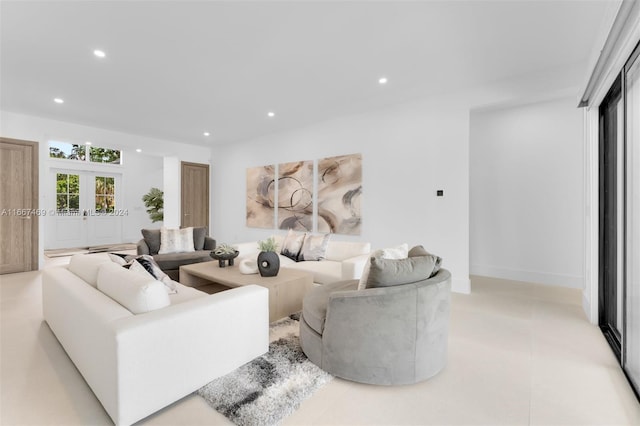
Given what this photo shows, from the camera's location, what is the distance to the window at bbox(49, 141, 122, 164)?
777 cm

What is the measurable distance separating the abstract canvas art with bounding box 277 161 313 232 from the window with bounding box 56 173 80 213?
245 inches

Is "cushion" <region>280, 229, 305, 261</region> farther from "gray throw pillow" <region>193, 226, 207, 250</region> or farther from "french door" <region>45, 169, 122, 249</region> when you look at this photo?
"french door" <region>45, 169, 122, 249</region>

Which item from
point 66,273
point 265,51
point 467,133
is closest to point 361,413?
point 66,273

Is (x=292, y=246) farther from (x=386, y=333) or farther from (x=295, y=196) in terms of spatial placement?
(x=386, y=333)

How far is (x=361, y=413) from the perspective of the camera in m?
1.62

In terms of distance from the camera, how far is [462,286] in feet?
12.9

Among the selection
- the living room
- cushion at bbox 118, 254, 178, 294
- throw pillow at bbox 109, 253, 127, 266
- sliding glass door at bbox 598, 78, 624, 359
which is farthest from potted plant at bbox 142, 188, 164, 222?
sliding glass door at bbox 598, 78, 624, 359

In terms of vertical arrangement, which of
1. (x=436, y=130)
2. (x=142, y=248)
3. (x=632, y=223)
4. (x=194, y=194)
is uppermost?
(x=436, y=130)

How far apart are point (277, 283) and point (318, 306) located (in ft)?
2.80

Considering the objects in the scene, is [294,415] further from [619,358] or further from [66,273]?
[619,358]

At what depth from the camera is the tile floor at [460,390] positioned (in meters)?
1.59

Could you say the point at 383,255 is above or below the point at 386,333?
above

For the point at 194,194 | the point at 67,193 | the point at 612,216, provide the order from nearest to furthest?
the point at 612,216 < the point at 194,194 < the point at 67,193

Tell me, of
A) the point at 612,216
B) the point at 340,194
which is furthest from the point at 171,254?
the point at 612,216
